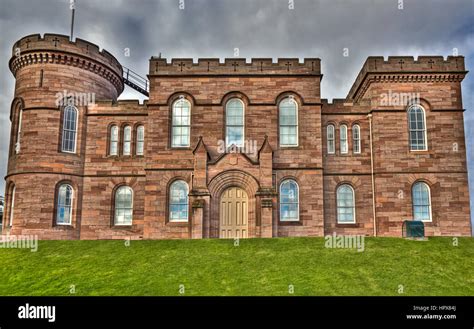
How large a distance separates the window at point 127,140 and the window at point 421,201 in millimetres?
16342

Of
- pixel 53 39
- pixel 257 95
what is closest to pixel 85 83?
pixel 53 39

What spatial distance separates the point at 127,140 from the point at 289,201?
33.5 ft

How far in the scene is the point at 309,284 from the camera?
15.0 meters

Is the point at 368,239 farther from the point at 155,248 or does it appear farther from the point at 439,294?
the point at 155,248

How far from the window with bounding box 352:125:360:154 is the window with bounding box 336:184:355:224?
7.28ft

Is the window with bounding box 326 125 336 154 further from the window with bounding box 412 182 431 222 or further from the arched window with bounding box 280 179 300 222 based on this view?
the window with bounding box 412 182 431 222

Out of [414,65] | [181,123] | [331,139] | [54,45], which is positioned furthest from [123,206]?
[414,65]

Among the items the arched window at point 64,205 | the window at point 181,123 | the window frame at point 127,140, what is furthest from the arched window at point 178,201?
the arched window at point 64,205

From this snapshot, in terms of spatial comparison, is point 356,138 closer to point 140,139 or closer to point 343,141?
point 343,141

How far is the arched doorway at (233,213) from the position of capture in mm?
23719

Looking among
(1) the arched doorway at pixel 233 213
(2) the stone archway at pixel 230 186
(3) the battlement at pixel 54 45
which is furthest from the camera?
(3) the battlement at pixel 54 45

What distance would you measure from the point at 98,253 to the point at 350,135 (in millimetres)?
15265

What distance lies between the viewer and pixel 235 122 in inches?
1002

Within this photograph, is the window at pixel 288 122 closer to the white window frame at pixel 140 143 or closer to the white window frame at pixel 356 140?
the white window frame at pixel 356 140
